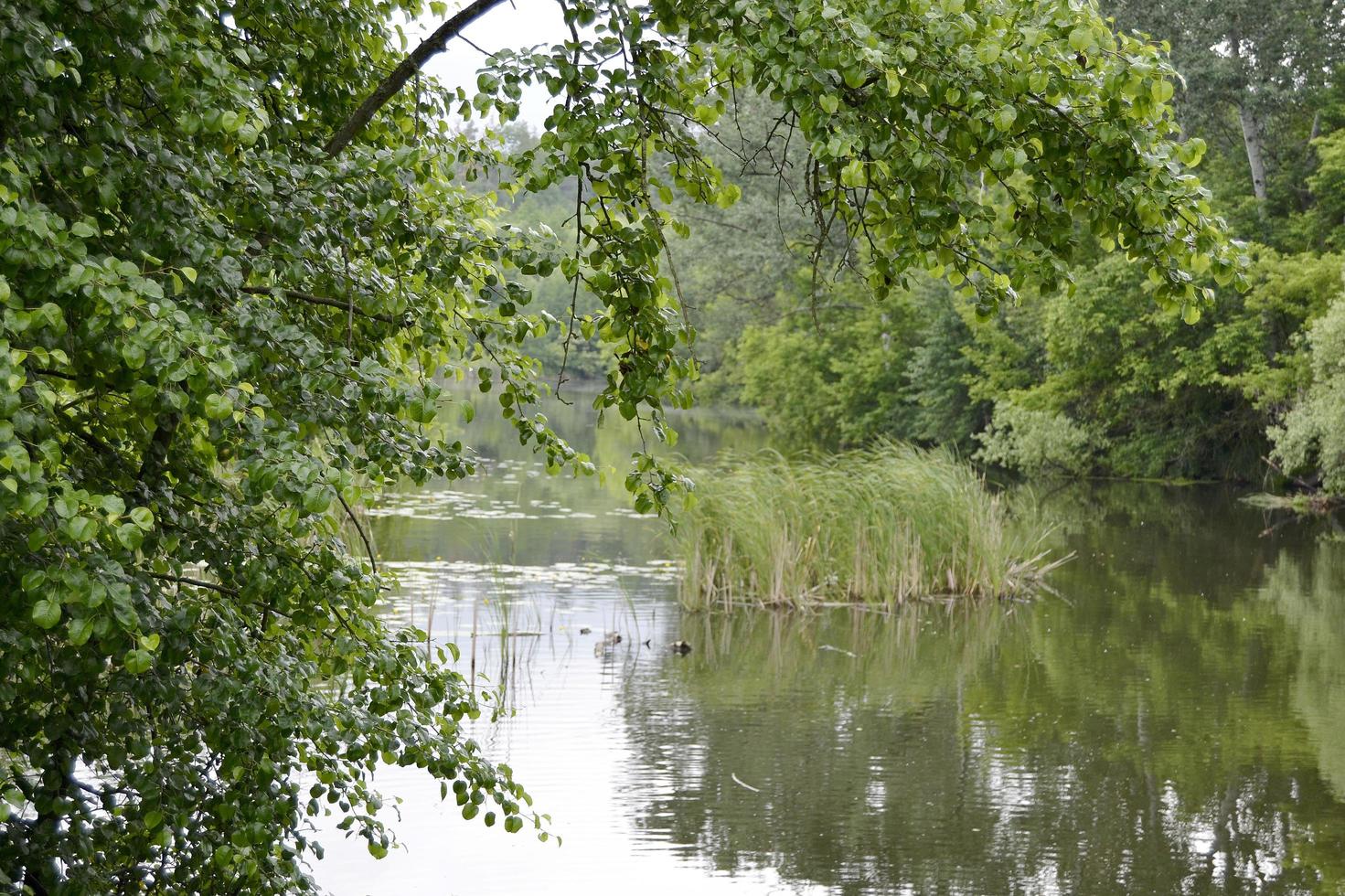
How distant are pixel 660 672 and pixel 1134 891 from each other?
4.87 metres

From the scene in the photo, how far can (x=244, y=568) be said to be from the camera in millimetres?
2969

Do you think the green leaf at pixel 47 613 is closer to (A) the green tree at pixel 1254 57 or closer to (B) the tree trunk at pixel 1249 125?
(A) the green tree at pixel 1254 57

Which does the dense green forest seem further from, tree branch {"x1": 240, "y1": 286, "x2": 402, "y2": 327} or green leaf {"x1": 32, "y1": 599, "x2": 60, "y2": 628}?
green leaf {"x1": 32, "y1": 599, "x2": 60, "y2": 628}

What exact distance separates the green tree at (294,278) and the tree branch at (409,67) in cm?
1

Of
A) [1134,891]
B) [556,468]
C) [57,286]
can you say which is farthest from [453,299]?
[1134,891]

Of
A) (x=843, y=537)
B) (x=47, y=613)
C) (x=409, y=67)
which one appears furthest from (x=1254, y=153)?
(x=47, y=613)

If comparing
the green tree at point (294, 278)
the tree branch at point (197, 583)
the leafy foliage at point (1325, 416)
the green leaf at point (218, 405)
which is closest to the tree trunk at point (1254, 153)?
the leafy foliage at point (1325, 416)

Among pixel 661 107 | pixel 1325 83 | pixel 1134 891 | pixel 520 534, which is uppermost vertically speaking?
pixel 1325 83

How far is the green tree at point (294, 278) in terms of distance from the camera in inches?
87.0

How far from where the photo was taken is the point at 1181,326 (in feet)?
95.0

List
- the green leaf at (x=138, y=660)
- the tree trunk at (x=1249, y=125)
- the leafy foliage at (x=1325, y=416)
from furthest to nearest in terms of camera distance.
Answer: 1. the tree trunk at (x=1249, y=125)
2. the leafy foliage at (x=1325, y=416)
3. the green leaf at (x=138, y=660)

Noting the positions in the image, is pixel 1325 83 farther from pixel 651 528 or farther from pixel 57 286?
pixel 57 286

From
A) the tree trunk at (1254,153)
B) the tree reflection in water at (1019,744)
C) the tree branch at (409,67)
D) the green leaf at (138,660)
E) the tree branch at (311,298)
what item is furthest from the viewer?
the tree trunk at (1254,153)

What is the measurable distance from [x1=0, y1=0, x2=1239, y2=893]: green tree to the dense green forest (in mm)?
19952
